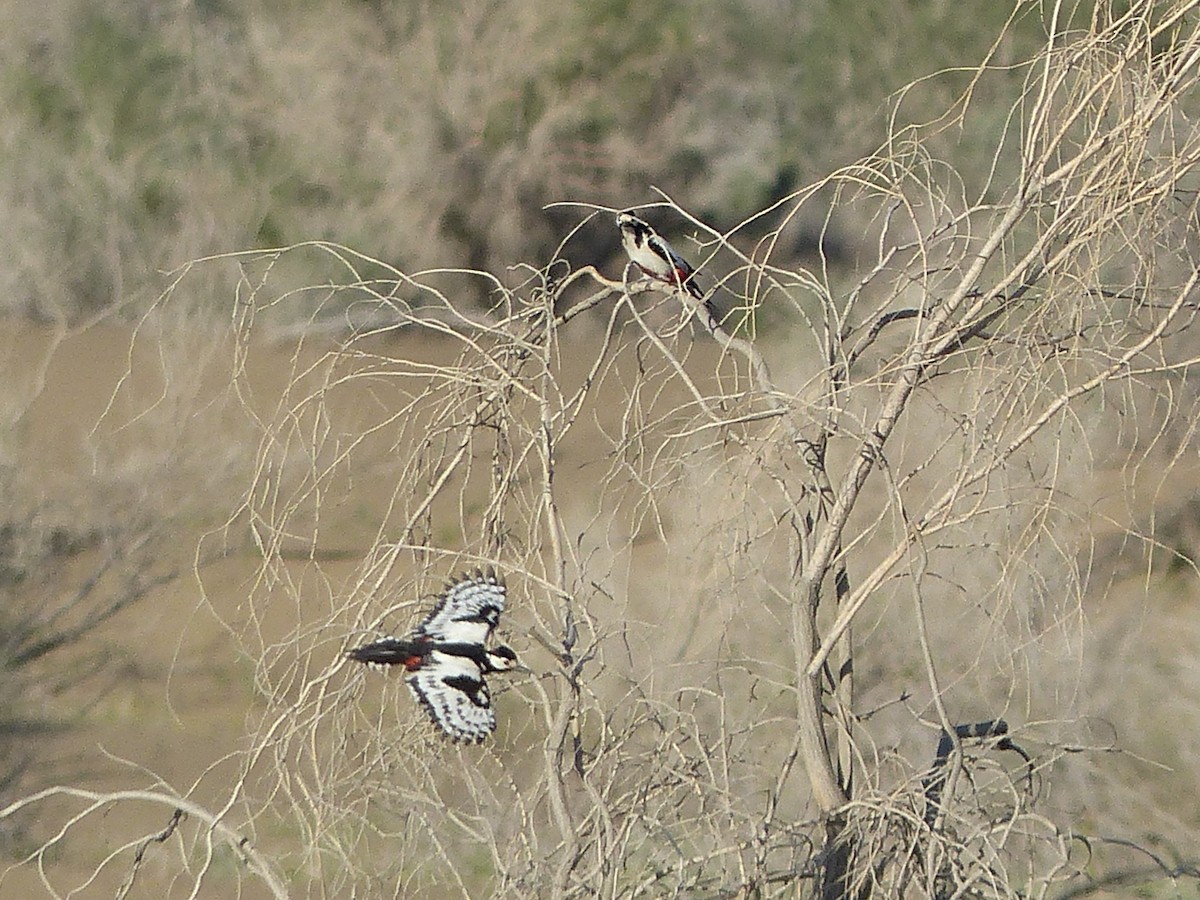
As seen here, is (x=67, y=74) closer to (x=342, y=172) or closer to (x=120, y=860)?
(x=342, y=172)

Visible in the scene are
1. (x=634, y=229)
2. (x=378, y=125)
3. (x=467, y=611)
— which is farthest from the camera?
(x=378, y=125)

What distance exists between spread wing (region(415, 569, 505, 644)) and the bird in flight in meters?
1.03

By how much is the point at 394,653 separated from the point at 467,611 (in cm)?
19

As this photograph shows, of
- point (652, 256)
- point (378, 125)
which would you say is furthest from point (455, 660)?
point (378, 125)

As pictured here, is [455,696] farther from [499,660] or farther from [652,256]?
[652,256]

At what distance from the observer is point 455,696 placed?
3.17 metres

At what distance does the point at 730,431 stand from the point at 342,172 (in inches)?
403

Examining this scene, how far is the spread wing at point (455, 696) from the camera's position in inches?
122

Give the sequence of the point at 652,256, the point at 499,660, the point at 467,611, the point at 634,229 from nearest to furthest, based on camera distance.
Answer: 1. the point at 499,660
2. the point at 467,611
3. the point at 652,256
4. the point at 634,229

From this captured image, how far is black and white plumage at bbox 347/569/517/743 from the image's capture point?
3.11 meters

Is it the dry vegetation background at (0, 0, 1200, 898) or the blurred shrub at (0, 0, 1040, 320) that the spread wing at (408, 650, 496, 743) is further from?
the blurred shrub at (0, 0, 1040, 320)

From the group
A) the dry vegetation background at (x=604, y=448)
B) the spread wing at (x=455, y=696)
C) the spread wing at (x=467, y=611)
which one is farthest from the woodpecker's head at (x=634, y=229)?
the spread wing at (x=455, y=696)

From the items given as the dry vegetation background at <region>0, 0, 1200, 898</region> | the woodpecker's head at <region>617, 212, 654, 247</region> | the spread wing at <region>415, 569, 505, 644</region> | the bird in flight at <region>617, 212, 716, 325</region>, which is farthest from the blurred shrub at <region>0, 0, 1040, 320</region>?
the spread wing at <region>415, 569, 505, 644</region>

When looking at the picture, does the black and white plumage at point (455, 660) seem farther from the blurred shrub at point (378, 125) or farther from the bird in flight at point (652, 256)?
the blurred shrub at point (378, 125)
